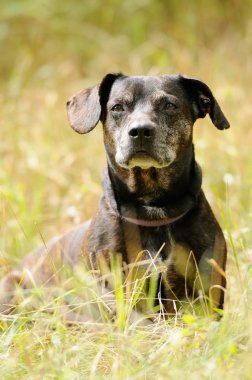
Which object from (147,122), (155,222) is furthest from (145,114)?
(155,222)

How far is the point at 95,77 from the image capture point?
9.08 metres

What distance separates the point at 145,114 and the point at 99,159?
110 inches

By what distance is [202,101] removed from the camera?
4.27 meters

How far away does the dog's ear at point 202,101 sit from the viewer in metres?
4.12

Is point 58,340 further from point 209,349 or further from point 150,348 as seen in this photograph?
point 209,349

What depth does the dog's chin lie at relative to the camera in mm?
3910

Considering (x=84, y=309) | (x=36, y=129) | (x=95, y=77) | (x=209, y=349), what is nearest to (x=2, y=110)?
(x=36, y=129)

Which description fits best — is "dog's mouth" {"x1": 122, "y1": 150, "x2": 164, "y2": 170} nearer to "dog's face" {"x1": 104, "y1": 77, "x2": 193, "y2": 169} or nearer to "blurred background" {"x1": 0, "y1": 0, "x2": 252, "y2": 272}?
"dog's face" {"x1": 104, "y1": 77, "x2": 193, "y2": 169}

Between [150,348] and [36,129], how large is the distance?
14.5 feet

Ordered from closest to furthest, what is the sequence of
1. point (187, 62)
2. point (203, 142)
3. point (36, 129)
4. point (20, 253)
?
point (20, 253) < point (203, 142) < point (36, 129) < point (187, 62)

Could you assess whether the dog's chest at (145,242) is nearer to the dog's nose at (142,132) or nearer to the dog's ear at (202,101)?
the dog's nose at (142,132)

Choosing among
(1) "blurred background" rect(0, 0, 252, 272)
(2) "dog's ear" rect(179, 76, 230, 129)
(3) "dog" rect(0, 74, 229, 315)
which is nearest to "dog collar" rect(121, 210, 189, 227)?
(3) "dog" rect(0, 74, 229, 315)

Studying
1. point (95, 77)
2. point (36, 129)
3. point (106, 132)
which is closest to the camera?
point (106, 132)

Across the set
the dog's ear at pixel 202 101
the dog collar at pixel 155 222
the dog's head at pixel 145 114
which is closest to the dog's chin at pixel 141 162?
the dog's head at pixel 145 114
